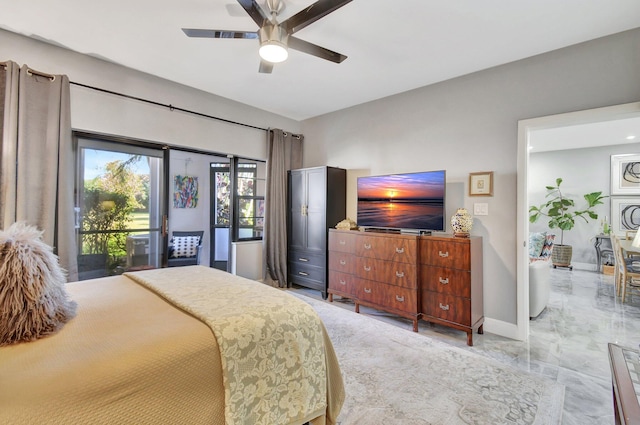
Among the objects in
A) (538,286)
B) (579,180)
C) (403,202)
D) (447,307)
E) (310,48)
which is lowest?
(447,307)

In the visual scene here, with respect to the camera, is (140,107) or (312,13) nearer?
(312,13)

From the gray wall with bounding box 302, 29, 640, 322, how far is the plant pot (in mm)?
4560

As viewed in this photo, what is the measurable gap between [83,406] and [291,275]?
3.76 m

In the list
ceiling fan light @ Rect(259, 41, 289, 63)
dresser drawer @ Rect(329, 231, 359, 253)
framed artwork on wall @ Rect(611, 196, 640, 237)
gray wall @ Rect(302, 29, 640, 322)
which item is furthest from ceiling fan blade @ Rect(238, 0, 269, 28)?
Answer: framed artwork on wall @ Rect(611, 196, 640, 237)

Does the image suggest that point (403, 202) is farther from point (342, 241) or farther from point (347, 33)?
point (347, 33)

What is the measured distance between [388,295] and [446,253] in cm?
81

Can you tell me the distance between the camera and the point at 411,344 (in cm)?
274

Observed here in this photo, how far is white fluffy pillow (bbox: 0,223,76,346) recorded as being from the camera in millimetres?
Answer: 1128

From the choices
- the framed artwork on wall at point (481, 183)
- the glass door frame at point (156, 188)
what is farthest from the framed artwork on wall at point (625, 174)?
the glass door frame at point (156, 188)

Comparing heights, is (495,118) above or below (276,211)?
above

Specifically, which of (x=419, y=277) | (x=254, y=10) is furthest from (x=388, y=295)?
(x=254, y=10)

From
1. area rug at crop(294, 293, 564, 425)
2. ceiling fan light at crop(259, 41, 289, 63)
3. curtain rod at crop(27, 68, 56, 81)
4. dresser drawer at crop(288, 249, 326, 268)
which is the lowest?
area rug at crop(294, 293, 564, 425)

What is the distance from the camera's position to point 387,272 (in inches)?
129

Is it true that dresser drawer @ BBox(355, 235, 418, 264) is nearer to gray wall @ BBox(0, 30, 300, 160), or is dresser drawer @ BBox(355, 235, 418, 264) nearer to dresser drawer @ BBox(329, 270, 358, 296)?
dresser drawer @ BBox(329, 270, 358, 296)
